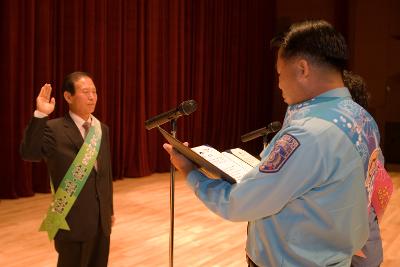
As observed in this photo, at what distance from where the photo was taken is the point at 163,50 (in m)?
7.29

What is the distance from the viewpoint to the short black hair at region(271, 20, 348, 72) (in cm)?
122

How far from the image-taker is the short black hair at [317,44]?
1.22 m

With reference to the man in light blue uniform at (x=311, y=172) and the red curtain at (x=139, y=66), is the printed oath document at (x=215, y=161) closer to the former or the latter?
the man in light blue uniform at (x=311, y=172)

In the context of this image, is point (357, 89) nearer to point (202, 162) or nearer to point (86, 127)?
point (202, 162)

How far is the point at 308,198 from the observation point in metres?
1.20

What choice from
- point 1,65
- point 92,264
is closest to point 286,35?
point 92,264

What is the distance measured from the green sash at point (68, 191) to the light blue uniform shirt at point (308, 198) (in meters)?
1.26

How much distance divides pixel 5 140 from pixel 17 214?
3.03 feet

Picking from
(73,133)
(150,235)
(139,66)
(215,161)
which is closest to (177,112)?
(215,161)

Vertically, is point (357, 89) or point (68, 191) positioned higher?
point (357, 89)

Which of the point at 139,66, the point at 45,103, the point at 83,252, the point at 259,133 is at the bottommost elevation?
the point at 83,252

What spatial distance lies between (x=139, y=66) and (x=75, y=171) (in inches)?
182

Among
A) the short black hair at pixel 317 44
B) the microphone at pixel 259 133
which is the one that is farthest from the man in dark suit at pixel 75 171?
the short black hair at pixel 317 44

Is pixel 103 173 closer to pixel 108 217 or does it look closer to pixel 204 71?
pixel 108 217
